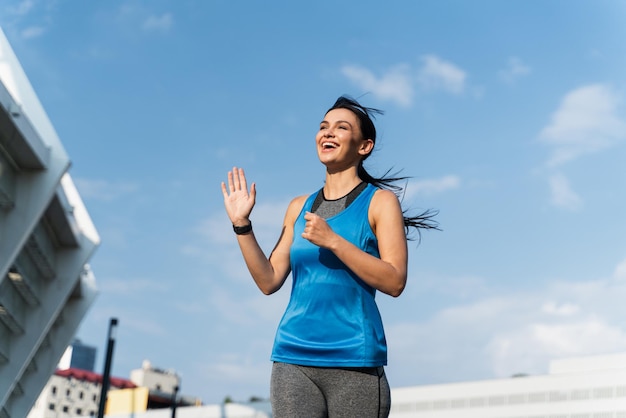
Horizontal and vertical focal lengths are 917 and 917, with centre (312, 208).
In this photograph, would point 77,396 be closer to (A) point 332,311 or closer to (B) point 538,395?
(B) point 538,395

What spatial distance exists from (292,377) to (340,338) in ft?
0.70

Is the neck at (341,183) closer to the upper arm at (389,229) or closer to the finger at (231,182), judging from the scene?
the upper arm at (389,229)

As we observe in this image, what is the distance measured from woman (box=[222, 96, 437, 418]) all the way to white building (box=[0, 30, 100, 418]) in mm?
22364

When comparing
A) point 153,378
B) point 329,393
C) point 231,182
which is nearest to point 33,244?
point 231,182

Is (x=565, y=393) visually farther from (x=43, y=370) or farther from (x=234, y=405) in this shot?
(x=43, y=370)

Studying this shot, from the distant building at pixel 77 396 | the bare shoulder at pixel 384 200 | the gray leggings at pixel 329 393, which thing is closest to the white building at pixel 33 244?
the bare shoulder at pixel 384 200

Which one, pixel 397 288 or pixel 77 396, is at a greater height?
pixel 77 396

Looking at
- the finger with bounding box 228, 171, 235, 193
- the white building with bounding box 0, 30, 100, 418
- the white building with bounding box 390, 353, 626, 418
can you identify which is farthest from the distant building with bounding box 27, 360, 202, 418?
the finger with bounding box 228, 171, 235, 193

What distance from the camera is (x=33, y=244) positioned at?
119 ft

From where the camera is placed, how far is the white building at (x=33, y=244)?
2742 cm

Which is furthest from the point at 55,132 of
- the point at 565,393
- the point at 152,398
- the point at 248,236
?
the point at 152,398

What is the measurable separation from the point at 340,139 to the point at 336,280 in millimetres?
611

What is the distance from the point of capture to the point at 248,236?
11.7 ft

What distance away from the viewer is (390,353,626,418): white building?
61750mm
